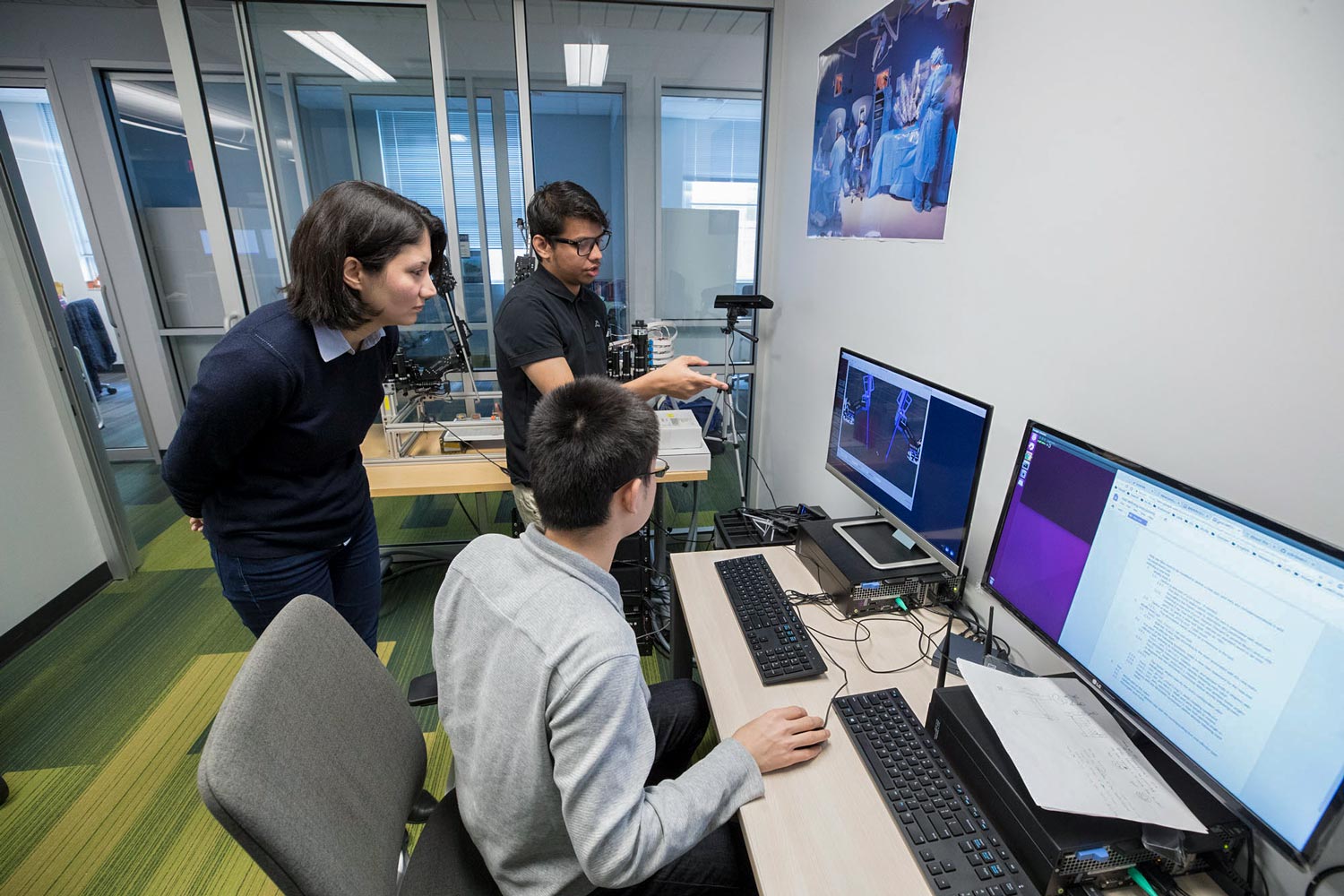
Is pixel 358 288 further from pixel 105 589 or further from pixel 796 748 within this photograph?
pixel 105 589

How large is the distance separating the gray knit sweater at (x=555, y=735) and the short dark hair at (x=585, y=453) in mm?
62

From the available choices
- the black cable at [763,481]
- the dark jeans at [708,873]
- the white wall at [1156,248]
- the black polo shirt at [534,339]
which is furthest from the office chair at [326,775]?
the black cable at [763,481]

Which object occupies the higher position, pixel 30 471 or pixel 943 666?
pixel 943 666

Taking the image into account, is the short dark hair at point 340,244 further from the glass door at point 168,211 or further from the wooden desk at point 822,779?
the glass door at point 168,211

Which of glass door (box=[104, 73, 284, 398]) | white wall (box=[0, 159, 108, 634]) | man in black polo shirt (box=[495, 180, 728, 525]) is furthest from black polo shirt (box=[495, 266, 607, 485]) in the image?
glass door (box=[104, 73, 284, 398])

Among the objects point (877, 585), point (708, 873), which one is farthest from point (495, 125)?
point (708, 873)

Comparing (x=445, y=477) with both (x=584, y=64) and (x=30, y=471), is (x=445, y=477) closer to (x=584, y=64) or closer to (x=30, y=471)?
(x=30, y=471)

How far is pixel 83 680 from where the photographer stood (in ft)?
7.39

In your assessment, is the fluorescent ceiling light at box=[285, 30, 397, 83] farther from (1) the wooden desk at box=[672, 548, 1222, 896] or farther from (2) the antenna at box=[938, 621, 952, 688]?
(2) the antenna at box=[938, 621, 952, 688]

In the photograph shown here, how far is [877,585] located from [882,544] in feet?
0.54

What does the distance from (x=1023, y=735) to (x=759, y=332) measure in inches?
101

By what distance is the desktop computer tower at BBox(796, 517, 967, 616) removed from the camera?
1.39 m

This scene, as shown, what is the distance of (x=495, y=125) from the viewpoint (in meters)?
2.85

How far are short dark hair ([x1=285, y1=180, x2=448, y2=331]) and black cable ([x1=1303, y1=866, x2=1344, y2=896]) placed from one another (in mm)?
1759
